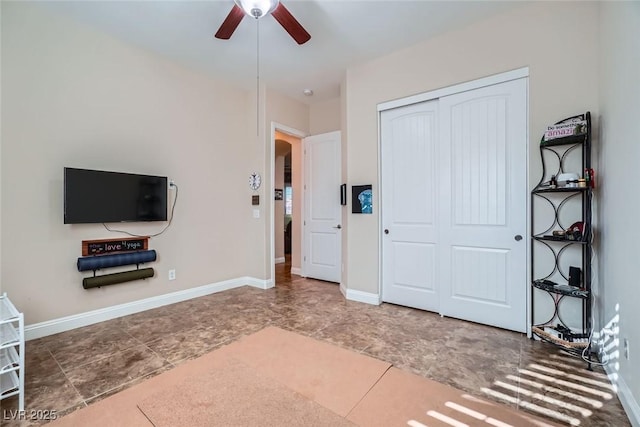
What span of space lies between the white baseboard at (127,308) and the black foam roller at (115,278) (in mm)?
299

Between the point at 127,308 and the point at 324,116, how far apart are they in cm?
398

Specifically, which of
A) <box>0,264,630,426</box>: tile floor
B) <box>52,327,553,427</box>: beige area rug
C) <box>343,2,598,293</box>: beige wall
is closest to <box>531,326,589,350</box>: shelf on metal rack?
<box>0,264,630,426</box>: tile floor

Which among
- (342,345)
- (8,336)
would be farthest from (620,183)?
(8,336)

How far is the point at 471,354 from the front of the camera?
93.2 inches

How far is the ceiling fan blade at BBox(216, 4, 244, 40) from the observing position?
90.5 inches

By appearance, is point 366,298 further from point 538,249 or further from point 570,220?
point 570,220

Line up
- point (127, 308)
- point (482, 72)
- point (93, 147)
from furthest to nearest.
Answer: point (127, 308) → point (93, 147) → point (482, 72)

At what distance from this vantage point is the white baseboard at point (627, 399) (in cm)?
155

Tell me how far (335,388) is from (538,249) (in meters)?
2.21

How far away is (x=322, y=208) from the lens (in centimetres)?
489

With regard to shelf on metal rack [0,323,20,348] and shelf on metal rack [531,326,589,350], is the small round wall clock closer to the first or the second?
shelf on metal rack [0,323,20,348]

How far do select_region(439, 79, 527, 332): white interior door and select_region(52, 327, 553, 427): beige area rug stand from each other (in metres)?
1.38

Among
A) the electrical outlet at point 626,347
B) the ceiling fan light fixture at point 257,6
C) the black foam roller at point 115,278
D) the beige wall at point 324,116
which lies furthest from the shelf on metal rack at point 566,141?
the black foam roller at point 115,278

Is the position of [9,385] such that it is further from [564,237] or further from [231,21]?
[564,237]
